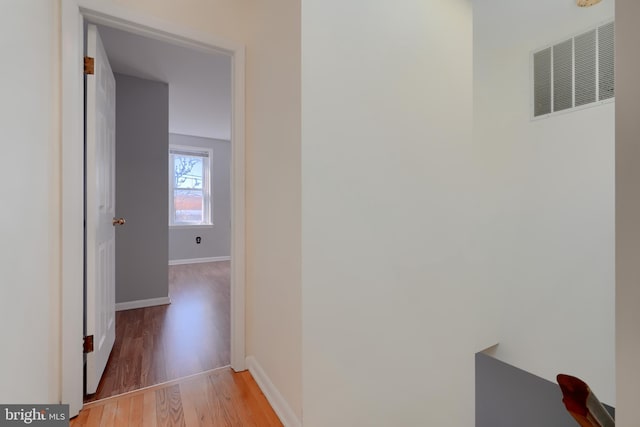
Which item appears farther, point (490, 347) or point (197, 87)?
point (197, 87)

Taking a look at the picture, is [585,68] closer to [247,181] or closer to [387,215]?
[387,215]

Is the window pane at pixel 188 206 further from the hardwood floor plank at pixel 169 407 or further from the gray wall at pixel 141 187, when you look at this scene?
the hardwood floor plank at pixel 169 407

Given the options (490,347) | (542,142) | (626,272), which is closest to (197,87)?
(542,142)

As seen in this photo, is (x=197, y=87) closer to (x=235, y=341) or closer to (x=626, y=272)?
(x=235, y=341)

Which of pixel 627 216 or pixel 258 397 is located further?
pixel 258 397

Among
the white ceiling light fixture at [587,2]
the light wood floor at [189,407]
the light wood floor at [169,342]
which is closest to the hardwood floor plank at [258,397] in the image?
the light wood floor at [189,407]

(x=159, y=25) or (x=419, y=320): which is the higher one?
(x=159, y=25)

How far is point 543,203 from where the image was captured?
8.68ft

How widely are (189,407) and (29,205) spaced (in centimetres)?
116

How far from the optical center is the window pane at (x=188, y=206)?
5.74 m

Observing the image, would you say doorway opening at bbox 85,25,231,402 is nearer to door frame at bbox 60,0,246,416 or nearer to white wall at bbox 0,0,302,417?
door frame at bbox 60,0,246,416

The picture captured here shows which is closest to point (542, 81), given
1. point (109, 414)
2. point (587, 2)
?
point (587, 2)

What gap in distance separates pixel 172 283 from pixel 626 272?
4.60 metres

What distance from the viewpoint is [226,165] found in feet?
19.8
